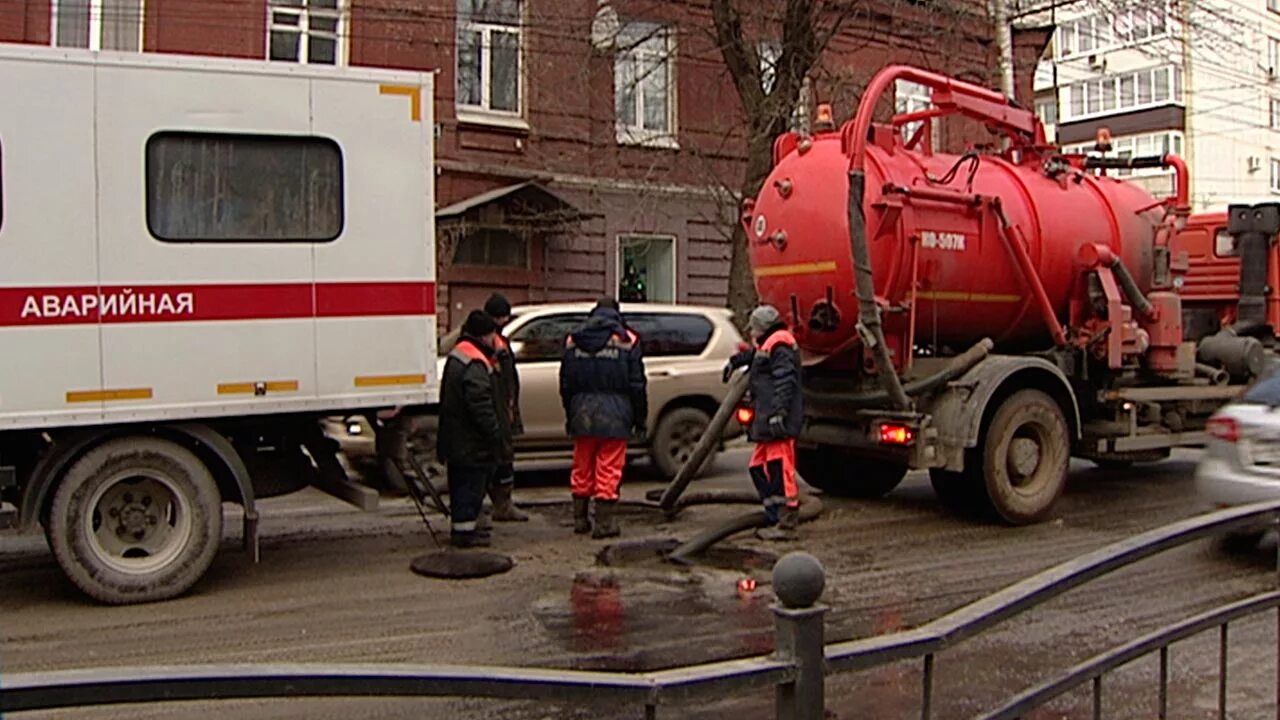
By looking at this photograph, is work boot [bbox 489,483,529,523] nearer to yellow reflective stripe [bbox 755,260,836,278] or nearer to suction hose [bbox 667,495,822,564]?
suction hose [bbox 667,495,822,564]

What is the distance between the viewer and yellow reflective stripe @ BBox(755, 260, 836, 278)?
350 inches

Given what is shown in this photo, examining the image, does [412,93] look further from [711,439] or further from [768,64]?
[768,64]

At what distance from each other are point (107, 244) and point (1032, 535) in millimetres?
6776

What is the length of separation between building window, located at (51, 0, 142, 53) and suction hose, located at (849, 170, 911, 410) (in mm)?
12766

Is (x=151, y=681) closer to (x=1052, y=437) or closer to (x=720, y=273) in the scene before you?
(x=1052, y=437)

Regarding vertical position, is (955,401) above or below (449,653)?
above

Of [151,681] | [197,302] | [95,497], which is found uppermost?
[197,302]

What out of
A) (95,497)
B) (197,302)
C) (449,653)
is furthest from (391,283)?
(449,653)

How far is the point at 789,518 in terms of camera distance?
868 cm

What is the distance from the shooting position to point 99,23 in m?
17.3

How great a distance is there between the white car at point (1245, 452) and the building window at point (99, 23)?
1523 centimetres

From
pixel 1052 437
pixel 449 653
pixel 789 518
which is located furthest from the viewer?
pixel 1052 437

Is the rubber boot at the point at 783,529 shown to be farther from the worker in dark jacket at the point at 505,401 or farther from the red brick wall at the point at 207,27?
the red brick wall at the point at 207,27

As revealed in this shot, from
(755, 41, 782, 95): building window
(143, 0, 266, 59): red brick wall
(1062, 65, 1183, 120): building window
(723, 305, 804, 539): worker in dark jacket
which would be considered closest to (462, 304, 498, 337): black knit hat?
(723, 305, 804, 539): worker in dark jacket
